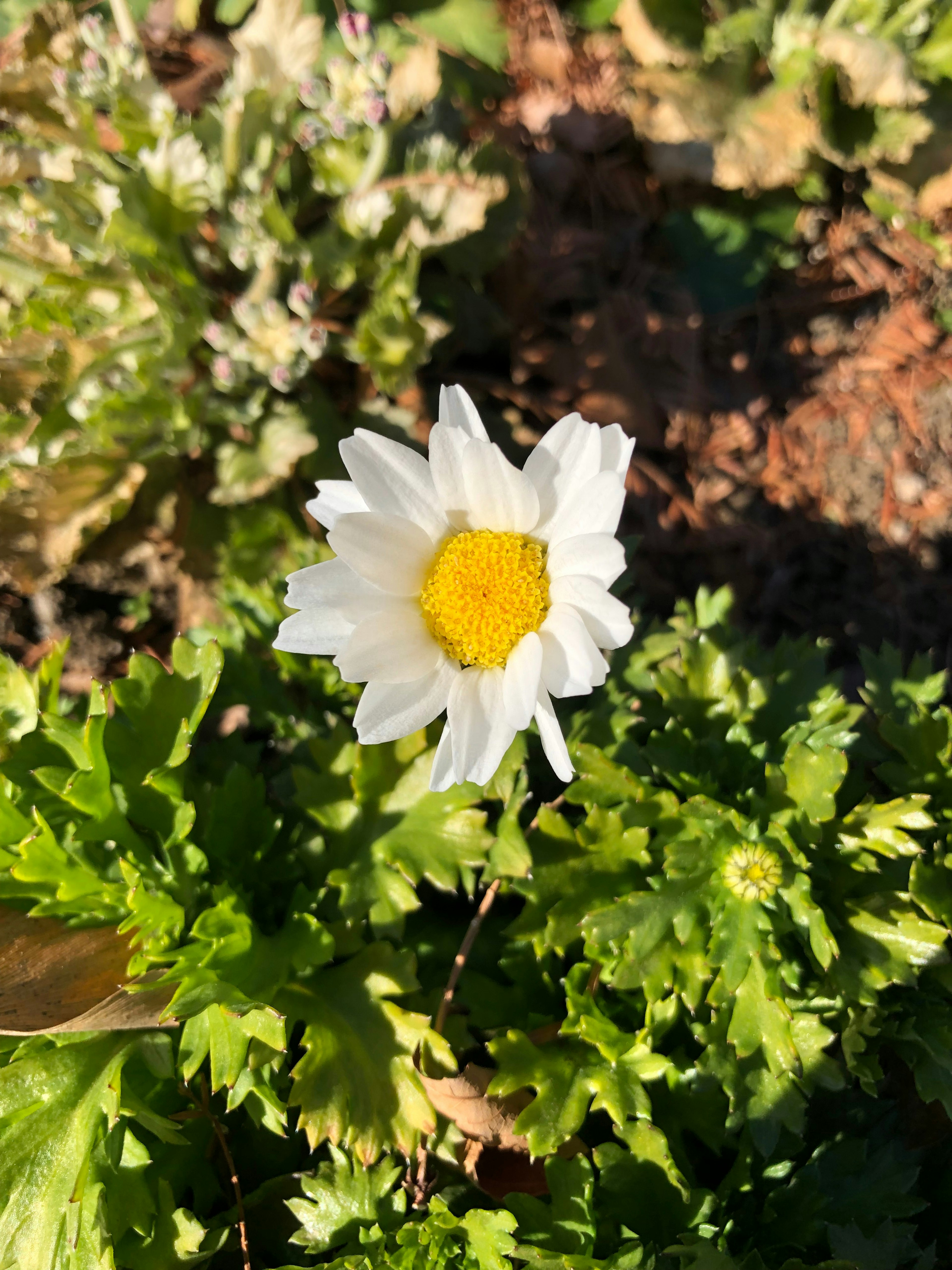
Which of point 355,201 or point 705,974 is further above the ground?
point 355,201

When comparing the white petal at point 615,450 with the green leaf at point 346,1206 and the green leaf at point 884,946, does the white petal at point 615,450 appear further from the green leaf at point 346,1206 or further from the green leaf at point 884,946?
the green leaf at point 346,1206

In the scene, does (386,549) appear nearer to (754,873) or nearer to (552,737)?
(552,737)

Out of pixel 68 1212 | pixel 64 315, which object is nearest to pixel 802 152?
pixel 64 315

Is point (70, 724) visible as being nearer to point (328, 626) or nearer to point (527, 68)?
point (328, 626)

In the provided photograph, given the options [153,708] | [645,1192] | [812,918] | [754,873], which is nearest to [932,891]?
[812,918]

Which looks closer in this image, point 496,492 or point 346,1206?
point 496,492

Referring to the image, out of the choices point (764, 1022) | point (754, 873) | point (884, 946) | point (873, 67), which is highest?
point (873, 67)
